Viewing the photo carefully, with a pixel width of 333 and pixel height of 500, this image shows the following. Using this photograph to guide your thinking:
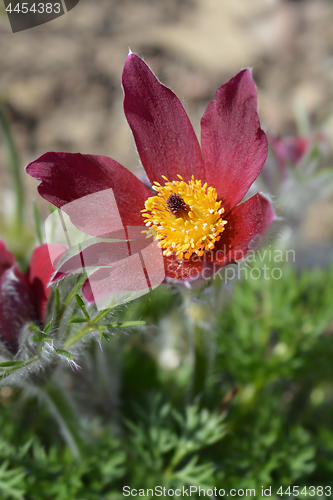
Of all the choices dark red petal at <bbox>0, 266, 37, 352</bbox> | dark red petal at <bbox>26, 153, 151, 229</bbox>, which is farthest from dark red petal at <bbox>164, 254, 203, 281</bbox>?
dark red petal at <bbox>0, 266, 37, 352</bbox>

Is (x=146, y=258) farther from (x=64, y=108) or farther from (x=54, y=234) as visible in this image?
(x=64, y=108)

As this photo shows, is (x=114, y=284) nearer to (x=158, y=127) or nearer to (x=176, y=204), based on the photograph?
(x=176, y=204)

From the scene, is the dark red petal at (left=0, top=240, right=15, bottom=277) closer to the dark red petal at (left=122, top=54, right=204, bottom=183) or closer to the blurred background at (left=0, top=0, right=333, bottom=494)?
the blurred background at (left=0, top=0, right=333, bottom=494)

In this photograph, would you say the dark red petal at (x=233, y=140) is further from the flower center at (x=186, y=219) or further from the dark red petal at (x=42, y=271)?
the dark red petal at (x=42, y=271)

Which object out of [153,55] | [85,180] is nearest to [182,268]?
[85,180]

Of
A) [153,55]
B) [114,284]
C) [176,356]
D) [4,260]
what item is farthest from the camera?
[153,55]

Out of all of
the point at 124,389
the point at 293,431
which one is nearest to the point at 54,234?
the point at 124,389
